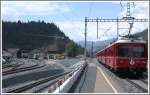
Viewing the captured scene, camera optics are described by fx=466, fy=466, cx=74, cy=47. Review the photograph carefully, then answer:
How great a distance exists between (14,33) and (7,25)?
363 inches

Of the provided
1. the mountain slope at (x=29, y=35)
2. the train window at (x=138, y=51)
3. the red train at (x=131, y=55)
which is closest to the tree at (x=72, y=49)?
the mountain slope at (x=29, y=35)

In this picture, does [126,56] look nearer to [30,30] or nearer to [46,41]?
[30,30]

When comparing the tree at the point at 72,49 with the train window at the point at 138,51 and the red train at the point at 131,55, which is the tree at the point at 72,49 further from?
the train window at the point at 138,51

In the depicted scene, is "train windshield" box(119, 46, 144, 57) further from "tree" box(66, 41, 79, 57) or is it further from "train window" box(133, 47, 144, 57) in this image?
"tree" box(66, 41, 79, 57)

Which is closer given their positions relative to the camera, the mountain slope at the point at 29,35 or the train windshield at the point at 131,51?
the train windshield at the point at 131,51

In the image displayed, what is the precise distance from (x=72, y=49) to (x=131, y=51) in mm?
139024

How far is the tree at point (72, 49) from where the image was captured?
168 meters

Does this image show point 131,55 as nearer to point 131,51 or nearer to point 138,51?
point 131,51

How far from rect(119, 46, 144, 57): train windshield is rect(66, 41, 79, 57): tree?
13328cm

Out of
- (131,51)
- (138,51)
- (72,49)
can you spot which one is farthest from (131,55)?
(72,49)

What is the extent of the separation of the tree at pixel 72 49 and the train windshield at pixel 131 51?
133 metres

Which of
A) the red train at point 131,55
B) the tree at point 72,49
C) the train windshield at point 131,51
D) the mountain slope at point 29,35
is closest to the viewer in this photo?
the red train at point 131,55

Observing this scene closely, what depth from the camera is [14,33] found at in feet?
318

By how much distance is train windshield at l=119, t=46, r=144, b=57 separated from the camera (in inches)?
1284
